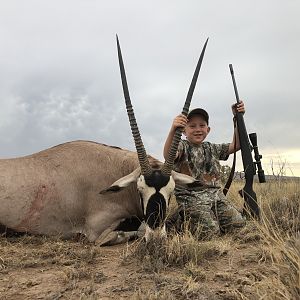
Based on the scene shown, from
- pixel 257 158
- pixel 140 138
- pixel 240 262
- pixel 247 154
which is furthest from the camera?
pixel 257 158

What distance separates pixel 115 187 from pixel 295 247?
2.70 m

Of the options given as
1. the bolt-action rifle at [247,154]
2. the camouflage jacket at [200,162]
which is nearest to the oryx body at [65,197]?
the camouflage jacket at [200,162]

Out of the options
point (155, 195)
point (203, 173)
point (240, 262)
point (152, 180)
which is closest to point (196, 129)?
point (203, 173)

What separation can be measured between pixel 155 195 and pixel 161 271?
4.70 ft

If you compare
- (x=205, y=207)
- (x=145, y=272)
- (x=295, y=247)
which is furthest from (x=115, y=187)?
(x=295, y=247)

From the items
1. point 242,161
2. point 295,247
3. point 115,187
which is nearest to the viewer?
point 295,247

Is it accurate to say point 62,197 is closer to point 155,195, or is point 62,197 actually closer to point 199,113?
point 155,195

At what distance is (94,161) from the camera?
5785 mm

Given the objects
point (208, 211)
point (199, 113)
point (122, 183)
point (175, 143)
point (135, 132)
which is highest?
point (199, 113)

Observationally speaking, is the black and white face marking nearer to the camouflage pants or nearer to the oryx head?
the oryx head

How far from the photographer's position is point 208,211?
17.9 feet

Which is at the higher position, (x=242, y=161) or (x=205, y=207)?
(x=242, y=161)

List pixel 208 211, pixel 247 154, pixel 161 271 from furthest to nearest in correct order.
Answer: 1. pixel 247 154
2. pixel 208 211
3. pixel 161 271

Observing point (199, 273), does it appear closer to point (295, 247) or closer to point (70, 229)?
point (295, 247)
